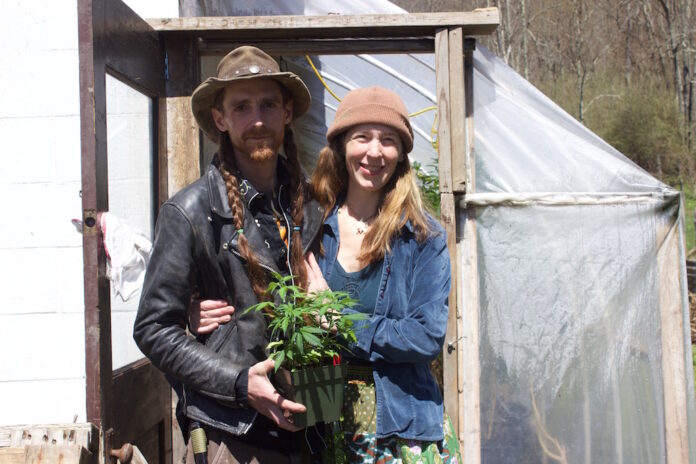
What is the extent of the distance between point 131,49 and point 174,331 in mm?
1393

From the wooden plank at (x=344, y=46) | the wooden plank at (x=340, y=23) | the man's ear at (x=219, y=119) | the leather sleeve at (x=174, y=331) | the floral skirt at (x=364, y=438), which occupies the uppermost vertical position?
the wooden plank at (x=340, y=23)

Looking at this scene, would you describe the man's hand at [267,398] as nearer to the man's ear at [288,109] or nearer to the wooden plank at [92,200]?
the wooden plank at [92,200]

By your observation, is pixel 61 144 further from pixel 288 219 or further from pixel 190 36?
pixel 288 219

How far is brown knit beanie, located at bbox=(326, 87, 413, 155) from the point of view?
2375 mm

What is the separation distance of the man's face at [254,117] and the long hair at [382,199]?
0.32 meters

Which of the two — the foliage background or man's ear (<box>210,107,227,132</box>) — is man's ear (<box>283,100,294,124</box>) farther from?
the foliage background

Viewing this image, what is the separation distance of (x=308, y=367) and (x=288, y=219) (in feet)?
1.70

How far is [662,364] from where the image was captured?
3760mm

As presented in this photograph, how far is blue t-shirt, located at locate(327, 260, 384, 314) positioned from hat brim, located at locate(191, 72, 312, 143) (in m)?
0.58

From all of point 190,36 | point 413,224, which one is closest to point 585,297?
point 413,224

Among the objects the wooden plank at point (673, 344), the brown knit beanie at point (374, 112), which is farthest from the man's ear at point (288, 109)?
the wooden plank at point (673, 344)

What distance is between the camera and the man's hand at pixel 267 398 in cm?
200

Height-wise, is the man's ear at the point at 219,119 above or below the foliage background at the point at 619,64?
below

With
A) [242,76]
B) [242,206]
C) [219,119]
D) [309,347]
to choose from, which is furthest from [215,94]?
[309,347]
